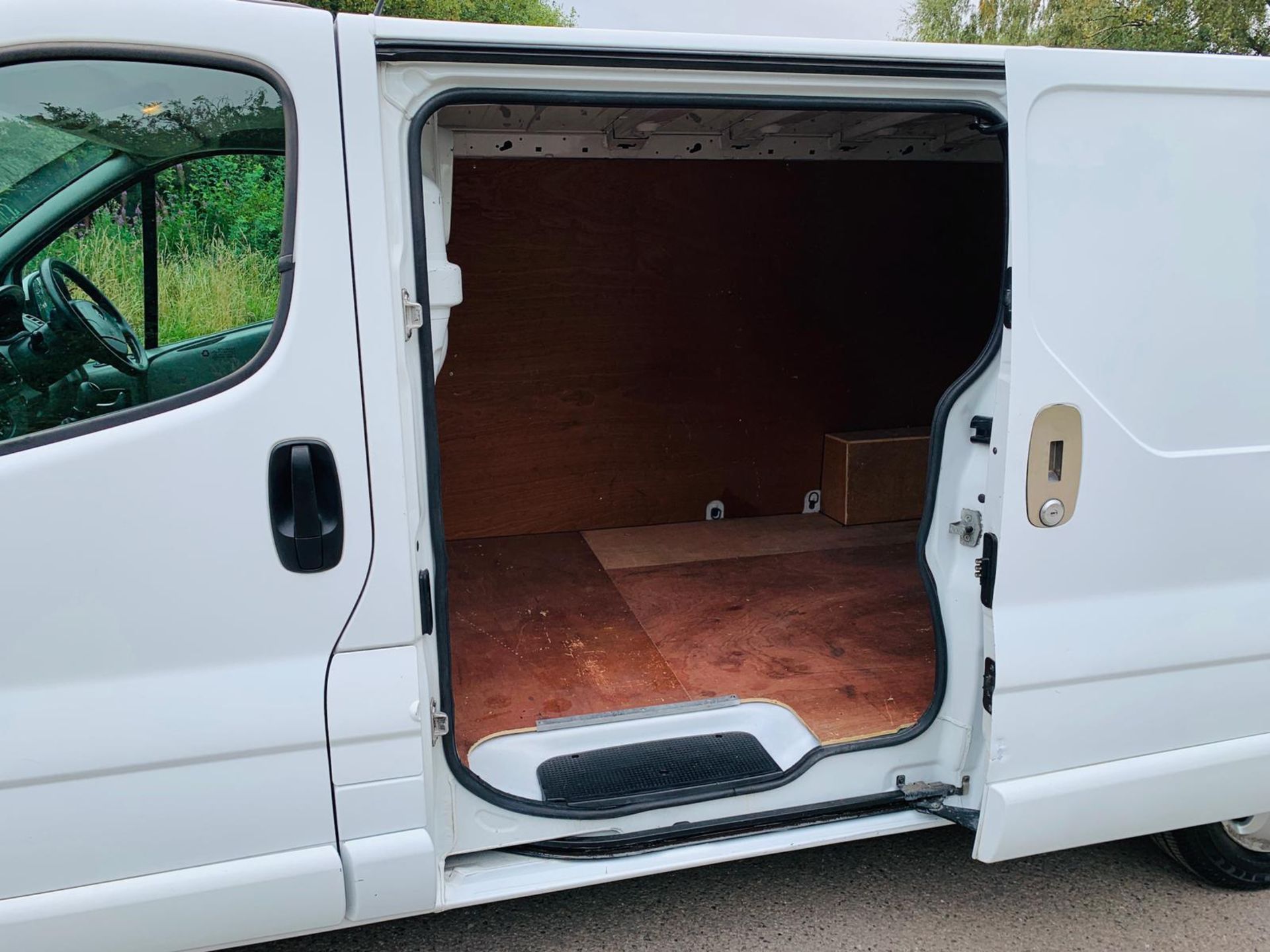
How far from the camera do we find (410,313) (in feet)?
5.46

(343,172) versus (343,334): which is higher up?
(343,172)

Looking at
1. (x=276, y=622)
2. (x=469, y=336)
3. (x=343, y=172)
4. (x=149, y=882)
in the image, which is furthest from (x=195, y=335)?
(x=469, y=336)

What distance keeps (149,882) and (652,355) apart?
3.27 metres

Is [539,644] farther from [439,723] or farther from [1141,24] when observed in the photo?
[1141,24]

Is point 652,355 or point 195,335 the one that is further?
point 652,355

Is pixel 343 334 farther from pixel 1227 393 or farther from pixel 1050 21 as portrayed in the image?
pixel 1050 21

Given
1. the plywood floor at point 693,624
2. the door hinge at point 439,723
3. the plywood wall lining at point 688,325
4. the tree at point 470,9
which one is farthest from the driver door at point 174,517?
the tree at point 470,9

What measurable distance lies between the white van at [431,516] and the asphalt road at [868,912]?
0.55 feet

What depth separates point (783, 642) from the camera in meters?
3.06

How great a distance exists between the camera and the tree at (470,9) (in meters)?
15.1

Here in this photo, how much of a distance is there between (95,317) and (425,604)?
0.80m

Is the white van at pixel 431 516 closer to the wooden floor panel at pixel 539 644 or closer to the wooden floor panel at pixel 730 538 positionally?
the wooden floor panel at pixel 539 644

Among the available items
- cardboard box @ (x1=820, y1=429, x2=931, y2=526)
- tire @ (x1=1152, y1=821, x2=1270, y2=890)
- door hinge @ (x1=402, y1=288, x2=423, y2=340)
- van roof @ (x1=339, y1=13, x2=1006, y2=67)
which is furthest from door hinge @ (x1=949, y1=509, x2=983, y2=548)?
cardboard box @ (x1=820, y1=429, x2=931, y2=526)

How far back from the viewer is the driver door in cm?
150
